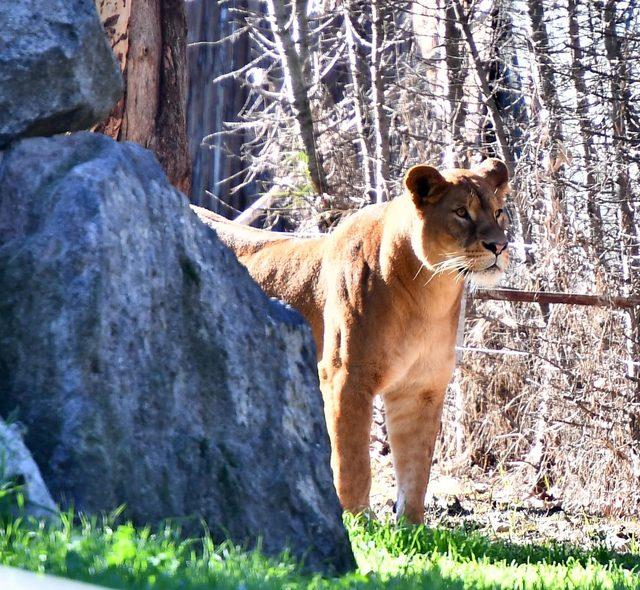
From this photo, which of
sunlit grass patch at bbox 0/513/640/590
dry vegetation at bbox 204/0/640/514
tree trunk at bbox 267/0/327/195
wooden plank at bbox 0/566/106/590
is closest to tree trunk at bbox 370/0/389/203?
dry vegetation at bbox 204/0/640/514

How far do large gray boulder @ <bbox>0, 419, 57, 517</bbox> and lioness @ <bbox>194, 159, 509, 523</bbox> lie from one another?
11.9 ft

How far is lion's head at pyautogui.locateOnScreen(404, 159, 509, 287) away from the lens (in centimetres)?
710

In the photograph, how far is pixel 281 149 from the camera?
1291cm

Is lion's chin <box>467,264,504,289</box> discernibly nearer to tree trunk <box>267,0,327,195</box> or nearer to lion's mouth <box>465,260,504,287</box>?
lion's mouth <box>465,260,504,287</box>

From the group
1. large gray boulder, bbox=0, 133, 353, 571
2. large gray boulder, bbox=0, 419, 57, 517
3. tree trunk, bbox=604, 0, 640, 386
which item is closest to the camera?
large gray boulder, bbox=0, 419, 57, 517

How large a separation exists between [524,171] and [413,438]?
3259mm

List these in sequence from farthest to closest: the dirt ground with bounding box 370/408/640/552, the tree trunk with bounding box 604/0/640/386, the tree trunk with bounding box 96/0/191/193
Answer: the tree trunk with bounding box 604/0/640/386, the dirt ground with bounding box 370/408/640/552, the tree trunk with bounding box 96/0/191/193

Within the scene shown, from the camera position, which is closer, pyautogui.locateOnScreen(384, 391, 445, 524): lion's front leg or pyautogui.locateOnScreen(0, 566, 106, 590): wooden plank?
pyautogui.locateOnScreen(0, 566, 106, 590): wooden plank

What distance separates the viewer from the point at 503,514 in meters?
8.94

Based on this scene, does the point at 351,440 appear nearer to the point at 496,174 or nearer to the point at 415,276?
the point at 415,276

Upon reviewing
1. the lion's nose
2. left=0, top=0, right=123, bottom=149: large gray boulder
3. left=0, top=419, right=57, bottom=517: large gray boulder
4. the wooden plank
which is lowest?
left=0, top=419, right=57, bottom=517: large gray boulder

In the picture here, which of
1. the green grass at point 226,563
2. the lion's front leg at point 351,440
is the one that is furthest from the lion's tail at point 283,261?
the green grass at point 226,563

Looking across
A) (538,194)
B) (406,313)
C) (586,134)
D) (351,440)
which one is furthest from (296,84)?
(351,440)

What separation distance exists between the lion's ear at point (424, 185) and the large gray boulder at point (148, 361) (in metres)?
2.54
